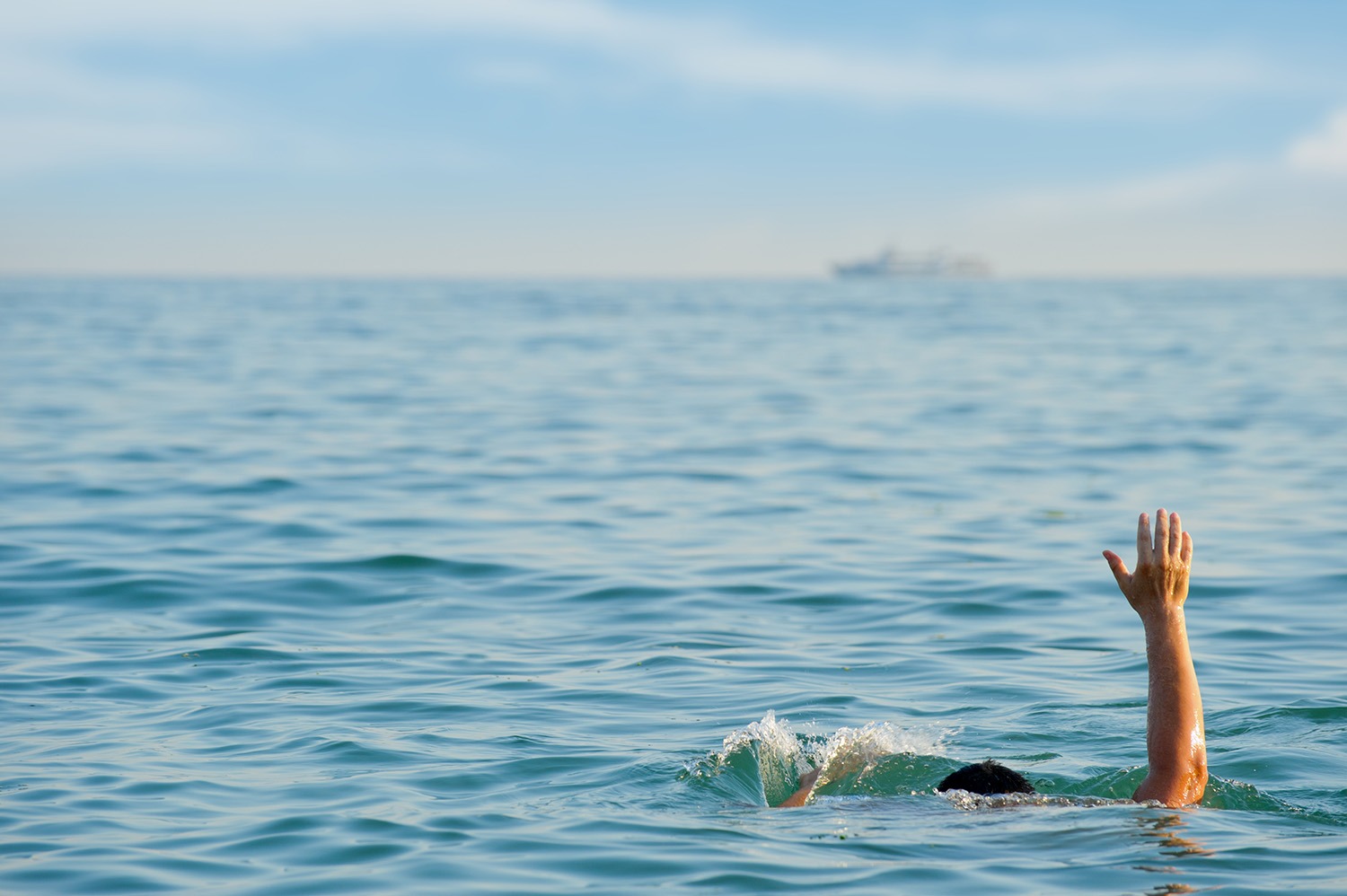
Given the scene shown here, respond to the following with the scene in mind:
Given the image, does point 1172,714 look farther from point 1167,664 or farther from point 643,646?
A: point 643,646

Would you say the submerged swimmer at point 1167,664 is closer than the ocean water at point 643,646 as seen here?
No

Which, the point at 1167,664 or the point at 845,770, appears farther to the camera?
the point at 845,770

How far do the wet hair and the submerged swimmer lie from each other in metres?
0.61

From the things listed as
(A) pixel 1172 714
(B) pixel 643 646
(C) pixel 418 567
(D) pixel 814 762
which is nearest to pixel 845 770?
(D) pixel 814 762

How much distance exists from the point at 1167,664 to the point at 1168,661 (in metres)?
0.02

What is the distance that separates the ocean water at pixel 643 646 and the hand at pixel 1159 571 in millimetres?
1030

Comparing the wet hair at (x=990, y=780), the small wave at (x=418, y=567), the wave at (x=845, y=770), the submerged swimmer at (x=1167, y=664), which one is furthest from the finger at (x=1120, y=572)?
the small wave at (x=418, y=567)

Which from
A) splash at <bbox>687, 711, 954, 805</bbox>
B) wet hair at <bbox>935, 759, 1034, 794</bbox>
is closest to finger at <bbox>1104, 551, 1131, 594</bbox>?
wet hair at <bbox>935, 759, 1034, 794</bbox>

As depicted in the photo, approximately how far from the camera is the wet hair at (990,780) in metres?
7.32

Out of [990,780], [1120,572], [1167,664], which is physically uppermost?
[1120,572]

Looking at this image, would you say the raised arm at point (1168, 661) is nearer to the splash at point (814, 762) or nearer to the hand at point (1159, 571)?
the hand at point (1159, 571)

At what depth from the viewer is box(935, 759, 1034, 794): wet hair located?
24.0 feet

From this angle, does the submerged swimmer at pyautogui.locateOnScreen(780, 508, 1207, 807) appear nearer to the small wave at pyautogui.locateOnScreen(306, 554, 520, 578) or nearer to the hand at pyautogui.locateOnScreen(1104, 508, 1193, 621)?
the hand at pyautogui.locateOnScreen(1104, 508, 1193, 621)

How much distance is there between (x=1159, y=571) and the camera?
274 inches
